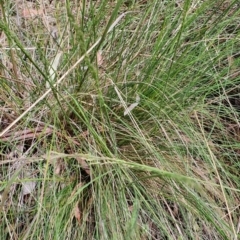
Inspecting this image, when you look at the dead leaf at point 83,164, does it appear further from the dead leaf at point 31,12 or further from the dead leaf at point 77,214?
the dead leaf at point 31,12

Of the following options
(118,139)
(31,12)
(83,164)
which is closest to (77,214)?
(83,164)

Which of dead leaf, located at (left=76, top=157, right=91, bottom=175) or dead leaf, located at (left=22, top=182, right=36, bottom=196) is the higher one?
dead leaf, located at (left=76, top=157, right=91, bottom=175)

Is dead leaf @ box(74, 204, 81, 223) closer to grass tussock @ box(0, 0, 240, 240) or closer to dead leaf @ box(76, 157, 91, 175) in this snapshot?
grass tussock @ box(0, 0, 240, 240)

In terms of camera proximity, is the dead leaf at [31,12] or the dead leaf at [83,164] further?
the dead leaf at [31,12]

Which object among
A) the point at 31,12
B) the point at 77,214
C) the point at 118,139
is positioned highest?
the point at 31,12

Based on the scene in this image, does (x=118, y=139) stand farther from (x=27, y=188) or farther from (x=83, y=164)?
(x=27, y=188)

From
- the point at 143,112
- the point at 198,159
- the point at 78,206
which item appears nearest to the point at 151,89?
the point at 143,112

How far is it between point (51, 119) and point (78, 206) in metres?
0.26

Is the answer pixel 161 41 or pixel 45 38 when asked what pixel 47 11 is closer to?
pixel 45 38

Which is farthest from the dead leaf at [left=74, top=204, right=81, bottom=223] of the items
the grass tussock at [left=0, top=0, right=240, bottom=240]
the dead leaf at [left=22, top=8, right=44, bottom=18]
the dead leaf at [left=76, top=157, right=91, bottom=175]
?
the dead leaf at [left=22, top=8, right=44, bottom=18]

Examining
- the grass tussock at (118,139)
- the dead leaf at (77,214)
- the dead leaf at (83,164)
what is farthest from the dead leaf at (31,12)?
the dead leaf at (77,214)

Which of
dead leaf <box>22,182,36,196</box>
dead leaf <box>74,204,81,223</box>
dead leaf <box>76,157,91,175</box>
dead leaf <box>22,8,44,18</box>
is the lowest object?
dead leaf <box>74,204,81,223</box>

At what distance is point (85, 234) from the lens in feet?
3.84

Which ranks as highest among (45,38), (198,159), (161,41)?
(161,41)
